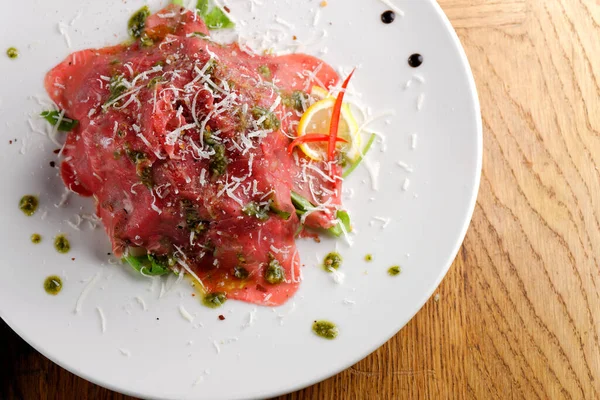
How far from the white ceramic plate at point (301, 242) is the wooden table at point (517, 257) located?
510mm

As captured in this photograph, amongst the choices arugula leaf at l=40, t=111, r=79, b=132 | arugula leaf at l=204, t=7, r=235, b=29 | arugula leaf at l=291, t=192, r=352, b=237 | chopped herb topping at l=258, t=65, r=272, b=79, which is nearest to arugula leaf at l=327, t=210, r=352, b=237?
arugula leaf at l=291, t=192, r=352, b=237

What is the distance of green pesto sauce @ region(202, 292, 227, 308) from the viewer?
3141 mm

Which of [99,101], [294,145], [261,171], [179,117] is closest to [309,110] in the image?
[294,145]

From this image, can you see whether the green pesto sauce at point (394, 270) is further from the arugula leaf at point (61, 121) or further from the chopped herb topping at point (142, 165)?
Answer: the arugula leaf at point (61, 121)

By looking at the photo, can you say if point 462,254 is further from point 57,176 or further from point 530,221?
point 57,176

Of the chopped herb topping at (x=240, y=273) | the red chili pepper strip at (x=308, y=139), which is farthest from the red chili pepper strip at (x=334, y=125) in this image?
the chopped herb topping at (x=240, y=273)

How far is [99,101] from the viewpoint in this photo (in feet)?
10.6

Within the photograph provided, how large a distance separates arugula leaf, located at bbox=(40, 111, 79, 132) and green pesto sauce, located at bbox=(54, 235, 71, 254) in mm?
652

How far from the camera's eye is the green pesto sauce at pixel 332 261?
3.19m

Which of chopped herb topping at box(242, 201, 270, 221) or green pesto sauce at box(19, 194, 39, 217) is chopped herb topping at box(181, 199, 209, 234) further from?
green pesto sauce at box(19, 194, 39, 217)

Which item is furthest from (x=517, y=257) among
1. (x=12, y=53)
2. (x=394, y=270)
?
(x=12, y=53)

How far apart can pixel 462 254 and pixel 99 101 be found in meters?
2.38

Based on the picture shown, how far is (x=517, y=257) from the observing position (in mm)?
3592

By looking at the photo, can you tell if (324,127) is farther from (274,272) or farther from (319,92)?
(274,272)
